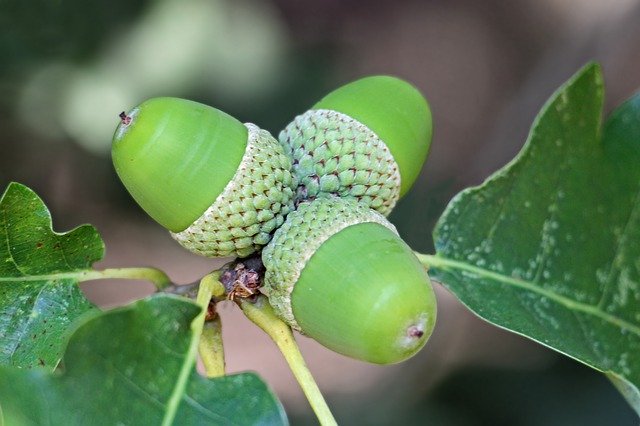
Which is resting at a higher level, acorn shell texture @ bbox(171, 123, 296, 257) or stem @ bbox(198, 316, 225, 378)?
acorn shell texture @ bbox(171, 123, 296, 257)

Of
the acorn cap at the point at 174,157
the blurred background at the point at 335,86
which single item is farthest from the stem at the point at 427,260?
the blurred background at the point at 335,86

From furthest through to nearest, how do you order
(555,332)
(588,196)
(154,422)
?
(588,196)
(555,332)
(154,422)

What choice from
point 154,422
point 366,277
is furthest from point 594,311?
point 154,422

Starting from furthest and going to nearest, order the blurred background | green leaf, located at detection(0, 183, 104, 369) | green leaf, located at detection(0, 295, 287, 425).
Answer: the blurred background
green leaf, located at detection(0, 183, 104, 369)
green leaf, located at detection(0, 295, 287, 425)

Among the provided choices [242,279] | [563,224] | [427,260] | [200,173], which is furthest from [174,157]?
[563,224]

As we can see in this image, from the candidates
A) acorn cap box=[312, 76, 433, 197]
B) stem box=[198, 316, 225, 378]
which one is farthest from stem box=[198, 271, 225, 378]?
acorn cap box=[312, 76, 433, 197]

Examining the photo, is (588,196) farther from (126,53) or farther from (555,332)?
(126,53)

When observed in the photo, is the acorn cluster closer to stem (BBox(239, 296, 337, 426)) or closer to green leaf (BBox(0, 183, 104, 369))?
stem (BBox(239, 296, 337, 426))
